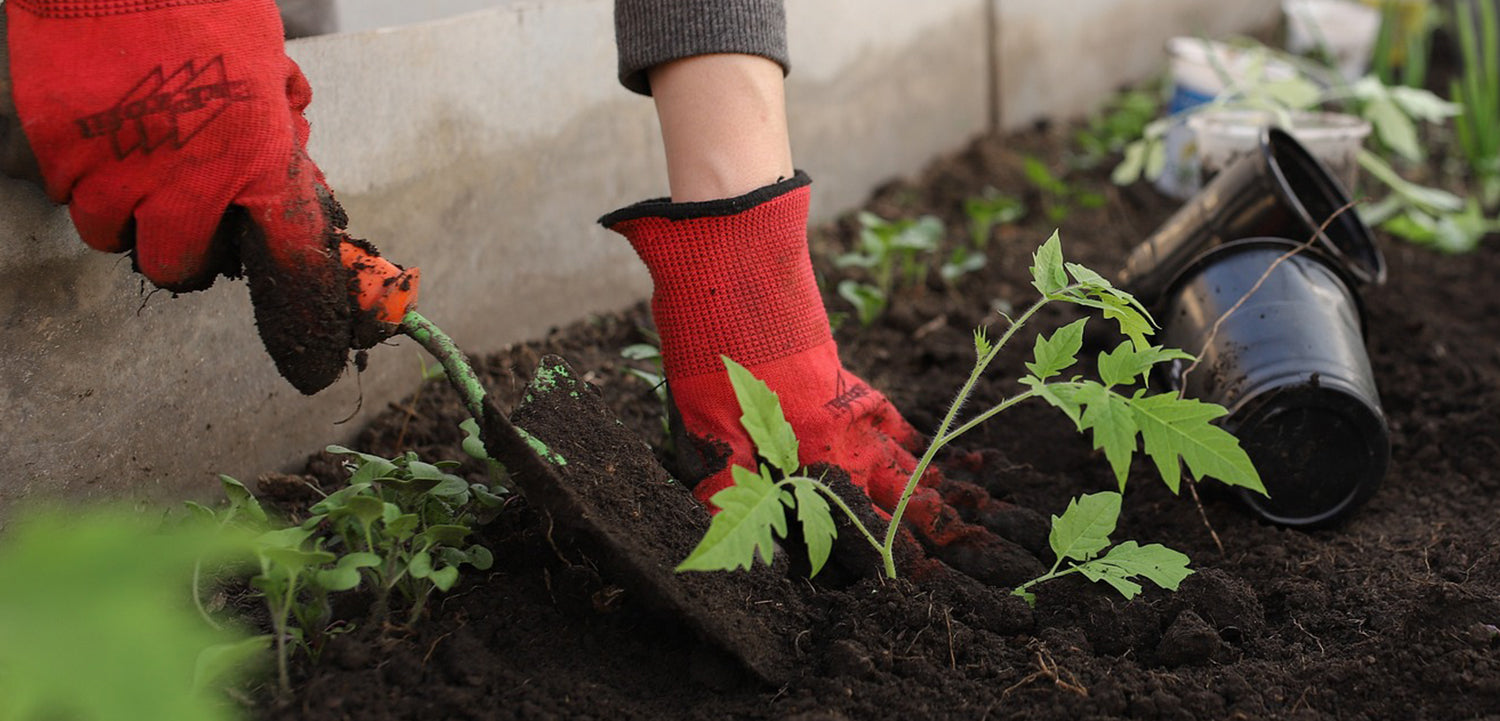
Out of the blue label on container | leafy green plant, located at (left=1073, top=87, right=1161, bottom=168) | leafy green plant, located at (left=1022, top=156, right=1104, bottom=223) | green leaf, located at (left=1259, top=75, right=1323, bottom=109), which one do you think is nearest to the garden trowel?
leafy green plant, located at (left=1022, top=156, right=1104, bottom=223)

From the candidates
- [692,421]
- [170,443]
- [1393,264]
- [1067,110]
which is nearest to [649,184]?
[692,421]

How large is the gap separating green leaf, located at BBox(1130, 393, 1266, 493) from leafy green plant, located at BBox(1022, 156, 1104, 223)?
1.91m

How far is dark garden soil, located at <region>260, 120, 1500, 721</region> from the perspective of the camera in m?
1.27

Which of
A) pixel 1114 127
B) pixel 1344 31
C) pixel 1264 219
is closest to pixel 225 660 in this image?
pixel 1264 219

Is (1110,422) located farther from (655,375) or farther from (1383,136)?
(1383,136)

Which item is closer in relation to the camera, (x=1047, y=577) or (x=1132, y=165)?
(x=1047, y=577)

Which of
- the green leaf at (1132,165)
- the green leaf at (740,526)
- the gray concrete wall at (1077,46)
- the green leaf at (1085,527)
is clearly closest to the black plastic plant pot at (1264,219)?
the green leaf at (1085,527)

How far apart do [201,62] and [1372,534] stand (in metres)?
1.57

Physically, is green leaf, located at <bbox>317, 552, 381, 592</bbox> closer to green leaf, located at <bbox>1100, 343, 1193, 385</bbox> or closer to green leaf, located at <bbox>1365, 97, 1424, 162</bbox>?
green leaf, located at <bbox>1100, 343, 1193, 385</bbox>

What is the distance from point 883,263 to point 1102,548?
120 centimetres

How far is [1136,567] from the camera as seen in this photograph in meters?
1.41

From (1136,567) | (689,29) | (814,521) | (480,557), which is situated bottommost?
(1136,567)

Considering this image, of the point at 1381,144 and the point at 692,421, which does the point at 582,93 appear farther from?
the point at 1381,144

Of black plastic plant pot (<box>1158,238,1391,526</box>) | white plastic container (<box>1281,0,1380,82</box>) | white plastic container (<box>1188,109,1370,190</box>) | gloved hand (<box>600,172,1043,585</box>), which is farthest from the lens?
white plastic container (<box>1281,0,1380,82</box>)
